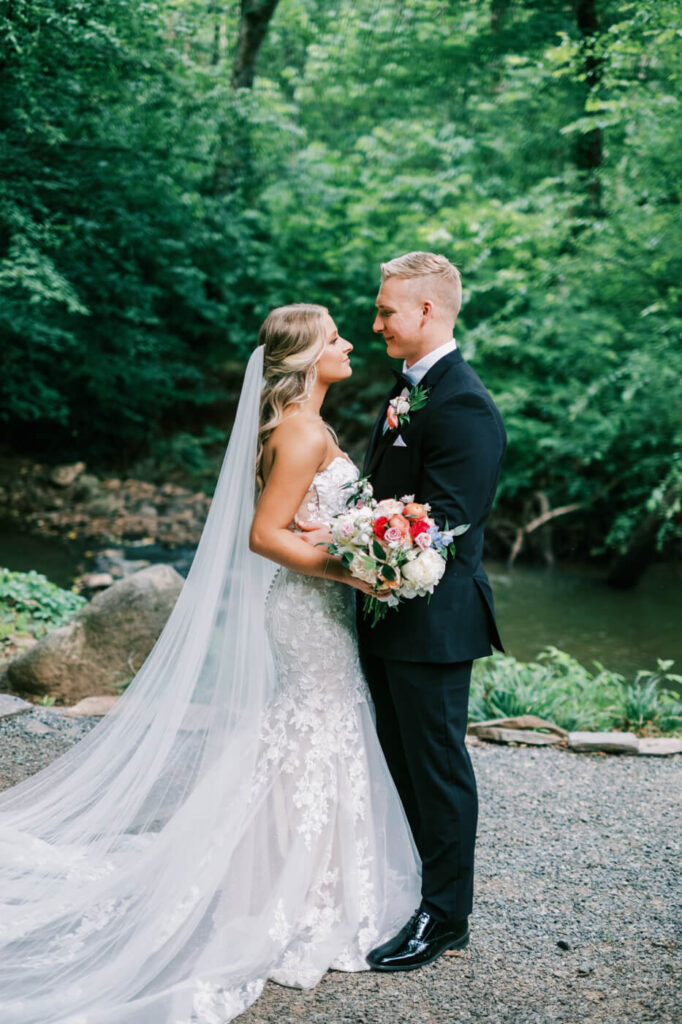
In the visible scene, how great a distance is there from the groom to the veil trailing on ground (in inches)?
20.2

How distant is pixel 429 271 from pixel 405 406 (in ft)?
1.40

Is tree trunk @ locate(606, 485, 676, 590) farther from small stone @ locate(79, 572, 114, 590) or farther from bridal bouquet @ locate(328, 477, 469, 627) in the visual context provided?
→ bridal bouquet @ locate(328, 477, 469, 627)

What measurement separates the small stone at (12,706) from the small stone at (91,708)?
23 centimetres

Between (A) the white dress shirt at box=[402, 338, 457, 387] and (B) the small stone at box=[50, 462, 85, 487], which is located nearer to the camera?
(A) the white dress shirt at box=[402, 338, 457, 387]

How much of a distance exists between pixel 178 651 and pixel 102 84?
8603mm

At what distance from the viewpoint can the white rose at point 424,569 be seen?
250 cm

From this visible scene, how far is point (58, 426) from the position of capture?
48.7ft

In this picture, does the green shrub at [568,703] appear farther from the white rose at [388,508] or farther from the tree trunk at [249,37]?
the tree trunk at [249,37]

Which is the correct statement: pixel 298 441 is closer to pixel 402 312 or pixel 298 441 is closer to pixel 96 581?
pixel 402 312

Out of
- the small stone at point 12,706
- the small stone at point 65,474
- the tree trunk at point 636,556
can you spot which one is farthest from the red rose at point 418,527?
the small stone at point 65,474

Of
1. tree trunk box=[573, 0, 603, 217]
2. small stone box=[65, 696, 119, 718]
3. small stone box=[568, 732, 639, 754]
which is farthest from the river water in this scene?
tree trunk box=[573, 0, 603, 217]

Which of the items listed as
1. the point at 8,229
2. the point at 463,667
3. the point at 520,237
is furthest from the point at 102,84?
the point at 463,667

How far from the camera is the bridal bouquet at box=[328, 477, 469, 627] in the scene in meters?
2.51

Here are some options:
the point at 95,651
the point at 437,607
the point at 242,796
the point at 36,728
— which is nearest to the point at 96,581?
the point at 95,651
